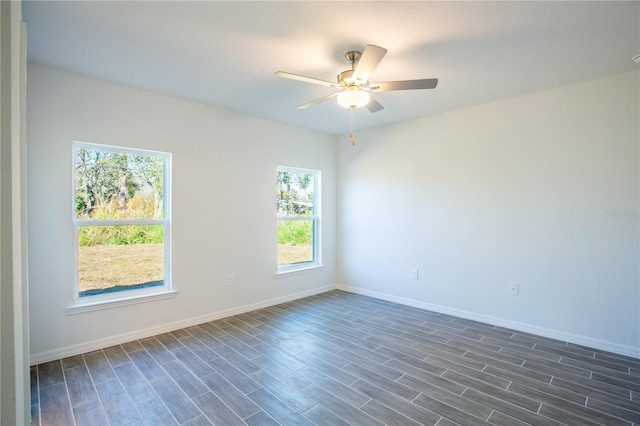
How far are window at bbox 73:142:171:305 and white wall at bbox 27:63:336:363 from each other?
0.39 feet

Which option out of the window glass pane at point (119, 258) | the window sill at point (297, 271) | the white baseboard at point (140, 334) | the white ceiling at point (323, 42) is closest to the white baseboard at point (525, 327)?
the window sill at point (297, 271)

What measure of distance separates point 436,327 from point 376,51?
2.90 meters

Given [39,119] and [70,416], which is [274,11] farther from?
[70,416]

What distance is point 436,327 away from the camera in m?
3.44

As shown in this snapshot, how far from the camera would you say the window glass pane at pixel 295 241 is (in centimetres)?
449

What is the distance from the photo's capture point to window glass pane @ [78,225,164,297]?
290 cm

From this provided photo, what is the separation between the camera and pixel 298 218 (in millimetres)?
4680

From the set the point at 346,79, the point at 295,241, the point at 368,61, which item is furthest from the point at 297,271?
the point at 368,61

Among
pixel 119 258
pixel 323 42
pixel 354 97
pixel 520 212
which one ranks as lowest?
pixel 119 258

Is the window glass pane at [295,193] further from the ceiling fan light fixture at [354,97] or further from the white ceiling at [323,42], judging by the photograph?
the ceiling fan light fixture at [354,97]

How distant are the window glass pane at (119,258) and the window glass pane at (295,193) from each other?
1687 millimetres

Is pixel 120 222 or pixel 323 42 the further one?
pixel 120 222

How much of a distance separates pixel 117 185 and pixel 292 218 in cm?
224

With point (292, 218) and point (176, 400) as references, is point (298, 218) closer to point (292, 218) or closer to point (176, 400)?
point (292, 218)
